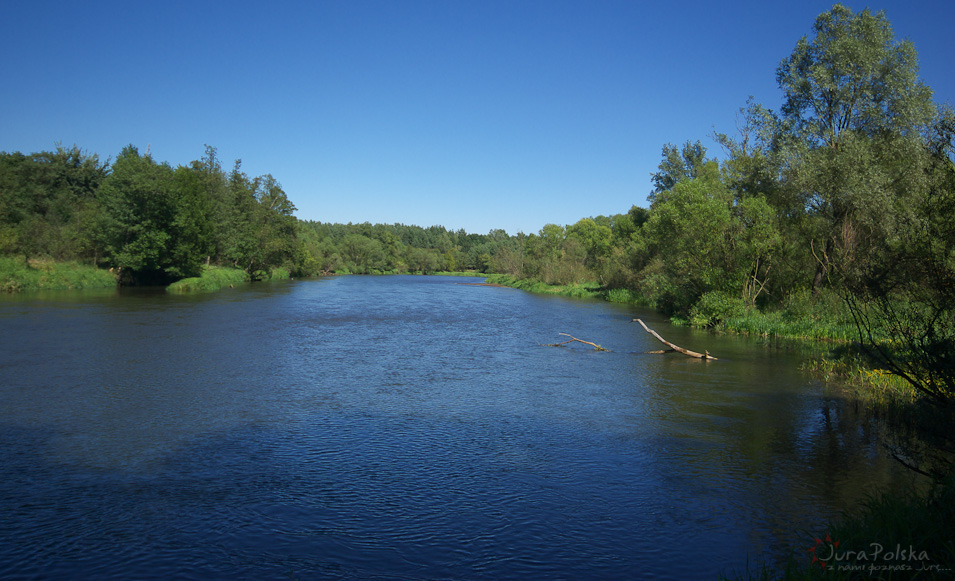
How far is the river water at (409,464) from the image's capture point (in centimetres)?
756

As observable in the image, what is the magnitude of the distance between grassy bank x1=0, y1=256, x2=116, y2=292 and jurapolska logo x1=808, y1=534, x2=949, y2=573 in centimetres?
5491

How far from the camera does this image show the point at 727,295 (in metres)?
33.0

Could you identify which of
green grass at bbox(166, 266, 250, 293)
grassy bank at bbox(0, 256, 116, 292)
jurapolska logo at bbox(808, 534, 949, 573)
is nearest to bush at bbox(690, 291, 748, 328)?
jurapolska logo at bbox(808, 534, 949, 573)

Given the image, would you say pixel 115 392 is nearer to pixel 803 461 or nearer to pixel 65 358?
pixel 65 358

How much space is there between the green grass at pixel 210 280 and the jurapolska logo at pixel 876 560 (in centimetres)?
5501

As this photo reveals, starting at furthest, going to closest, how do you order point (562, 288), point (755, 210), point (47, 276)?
1. point (562, 288)
2. point (47, 276)
3. point (755, 210)

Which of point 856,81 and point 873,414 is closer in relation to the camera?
point 873,414

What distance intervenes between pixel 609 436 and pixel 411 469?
4698 mm

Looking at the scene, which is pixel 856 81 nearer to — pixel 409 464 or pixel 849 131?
pixel 849 131

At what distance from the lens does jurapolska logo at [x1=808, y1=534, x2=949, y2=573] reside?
566cm

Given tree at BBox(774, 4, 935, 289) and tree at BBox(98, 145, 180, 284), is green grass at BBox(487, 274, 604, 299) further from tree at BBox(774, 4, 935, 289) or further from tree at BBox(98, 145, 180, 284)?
tree at BBox(98, 145, 180, 284)

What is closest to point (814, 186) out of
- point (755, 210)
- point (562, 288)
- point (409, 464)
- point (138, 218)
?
point (755, 210)

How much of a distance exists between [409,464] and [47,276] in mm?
51254

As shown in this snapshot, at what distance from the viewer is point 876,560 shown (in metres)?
5.89
